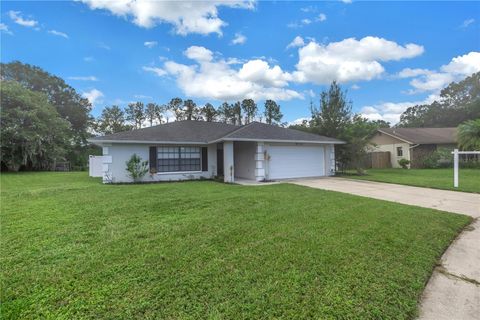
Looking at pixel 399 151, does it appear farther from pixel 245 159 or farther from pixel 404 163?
pixel 245 159

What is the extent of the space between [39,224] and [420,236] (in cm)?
698

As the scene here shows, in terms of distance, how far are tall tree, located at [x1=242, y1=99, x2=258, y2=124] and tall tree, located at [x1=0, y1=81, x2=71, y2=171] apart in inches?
1133

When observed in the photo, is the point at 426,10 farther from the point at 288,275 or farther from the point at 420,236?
the point at 288,275

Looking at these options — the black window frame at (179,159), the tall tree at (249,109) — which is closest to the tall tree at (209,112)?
the tall tree at (249,109)

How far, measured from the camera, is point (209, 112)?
4416 cm

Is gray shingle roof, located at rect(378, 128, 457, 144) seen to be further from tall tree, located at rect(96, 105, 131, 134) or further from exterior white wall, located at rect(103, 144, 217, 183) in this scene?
tall tree, located at rect(96, 105, 131, 134)

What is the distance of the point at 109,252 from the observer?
344 cm

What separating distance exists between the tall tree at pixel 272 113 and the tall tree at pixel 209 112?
954 centimetres

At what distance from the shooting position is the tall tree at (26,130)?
1980 centimetres

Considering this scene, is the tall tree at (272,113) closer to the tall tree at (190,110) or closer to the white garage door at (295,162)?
the tall tree at (190,110)

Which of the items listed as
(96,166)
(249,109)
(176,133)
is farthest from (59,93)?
(176,133)

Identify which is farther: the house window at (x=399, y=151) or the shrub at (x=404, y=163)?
the house window at (x=399, y=151)

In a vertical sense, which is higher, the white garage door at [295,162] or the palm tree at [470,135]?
the palm tree at [470,135]

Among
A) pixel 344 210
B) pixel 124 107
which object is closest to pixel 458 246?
pixel 344 210
